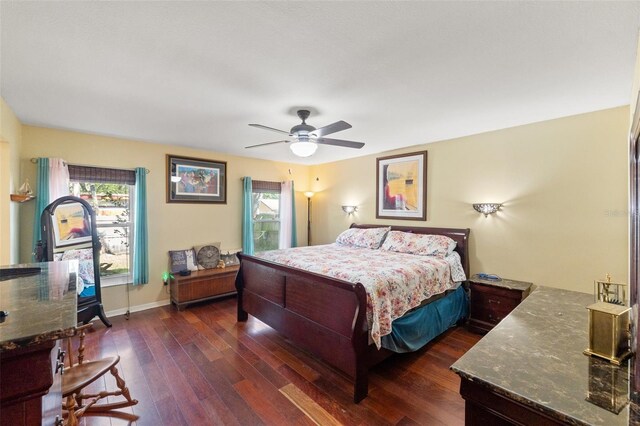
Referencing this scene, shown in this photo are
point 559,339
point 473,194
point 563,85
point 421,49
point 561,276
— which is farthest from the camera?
point 473,194

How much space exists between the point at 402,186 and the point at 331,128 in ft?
7.42

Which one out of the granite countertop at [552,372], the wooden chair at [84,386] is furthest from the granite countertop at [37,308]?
the granite countertop at [552,372]

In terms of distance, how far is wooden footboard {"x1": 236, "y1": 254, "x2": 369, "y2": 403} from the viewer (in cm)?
218

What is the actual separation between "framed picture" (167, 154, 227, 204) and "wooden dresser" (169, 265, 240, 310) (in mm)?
1223

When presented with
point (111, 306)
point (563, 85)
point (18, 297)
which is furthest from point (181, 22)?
point (111, 306)

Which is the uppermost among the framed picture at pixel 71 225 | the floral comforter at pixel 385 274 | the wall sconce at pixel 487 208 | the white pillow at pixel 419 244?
the wall sconce at pixel 487 208

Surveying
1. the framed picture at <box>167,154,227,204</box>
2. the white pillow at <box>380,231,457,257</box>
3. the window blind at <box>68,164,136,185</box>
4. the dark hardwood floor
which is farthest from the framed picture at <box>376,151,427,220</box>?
the window blind at <box>68,164,136,185</box>

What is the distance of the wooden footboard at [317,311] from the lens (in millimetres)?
2184

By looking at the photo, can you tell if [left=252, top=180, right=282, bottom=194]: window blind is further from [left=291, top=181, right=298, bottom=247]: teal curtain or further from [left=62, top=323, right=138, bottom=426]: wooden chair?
[left=62, top=323, right=138, bottom=426]: wooden chair

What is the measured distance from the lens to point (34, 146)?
3332mm

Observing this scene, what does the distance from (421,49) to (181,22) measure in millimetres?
1431

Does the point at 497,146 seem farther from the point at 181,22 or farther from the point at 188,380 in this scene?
the point at 188,380

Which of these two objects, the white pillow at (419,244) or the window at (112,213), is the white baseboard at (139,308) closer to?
the window at (112,213)

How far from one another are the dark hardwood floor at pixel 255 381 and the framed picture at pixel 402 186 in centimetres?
180
